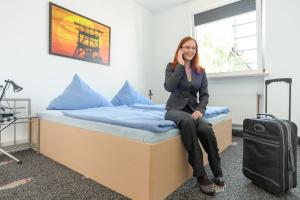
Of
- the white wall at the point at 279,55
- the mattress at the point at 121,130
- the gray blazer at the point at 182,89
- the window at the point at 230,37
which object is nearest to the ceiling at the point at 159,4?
the window at the point at 230,37

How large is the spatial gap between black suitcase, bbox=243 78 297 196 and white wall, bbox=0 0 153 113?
2332 millimetres

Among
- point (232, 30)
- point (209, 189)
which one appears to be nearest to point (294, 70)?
point (232, 30)

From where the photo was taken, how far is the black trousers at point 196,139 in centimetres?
126

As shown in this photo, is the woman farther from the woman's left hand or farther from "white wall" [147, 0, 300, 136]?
"white wall" [147, 0, 300, 136]

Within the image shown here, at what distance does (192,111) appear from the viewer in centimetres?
156

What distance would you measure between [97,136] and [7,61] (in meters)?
1.52

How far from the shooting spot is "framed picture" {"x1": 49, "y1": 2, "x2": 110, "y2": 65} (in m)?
2.47

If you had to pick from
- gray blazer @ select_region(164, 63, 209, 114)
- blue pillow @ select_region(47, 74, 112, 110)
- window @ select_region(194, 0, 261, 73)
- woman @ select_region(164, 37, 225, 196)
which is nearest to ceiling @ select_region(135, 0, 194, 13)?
window @ select_region(194, 0, 261, 73)

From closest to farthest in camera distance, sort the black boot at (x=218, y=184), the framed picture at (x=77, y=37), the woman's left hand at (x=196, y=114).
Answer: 1. the black boot at (x=218, y=184)
2. the woman's left hand at (x=196, y=114)
3. the framed picture at (x=77, y=37)

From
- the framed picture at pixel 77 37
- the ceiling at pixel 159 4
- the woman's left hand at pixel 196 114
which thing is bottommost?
the woman's left hand at pixel 196 114

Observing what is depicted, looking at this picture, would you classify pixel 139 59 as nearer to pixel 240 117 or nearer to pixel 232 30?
pixel 232 30

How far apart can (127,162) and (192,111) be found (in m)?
0.68

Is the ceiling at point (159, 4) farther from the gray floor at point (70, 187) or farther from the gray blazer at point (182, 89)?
the gray floor at point (70, 187)

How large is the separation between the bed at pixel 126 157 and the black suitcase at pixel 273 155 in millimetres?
476
